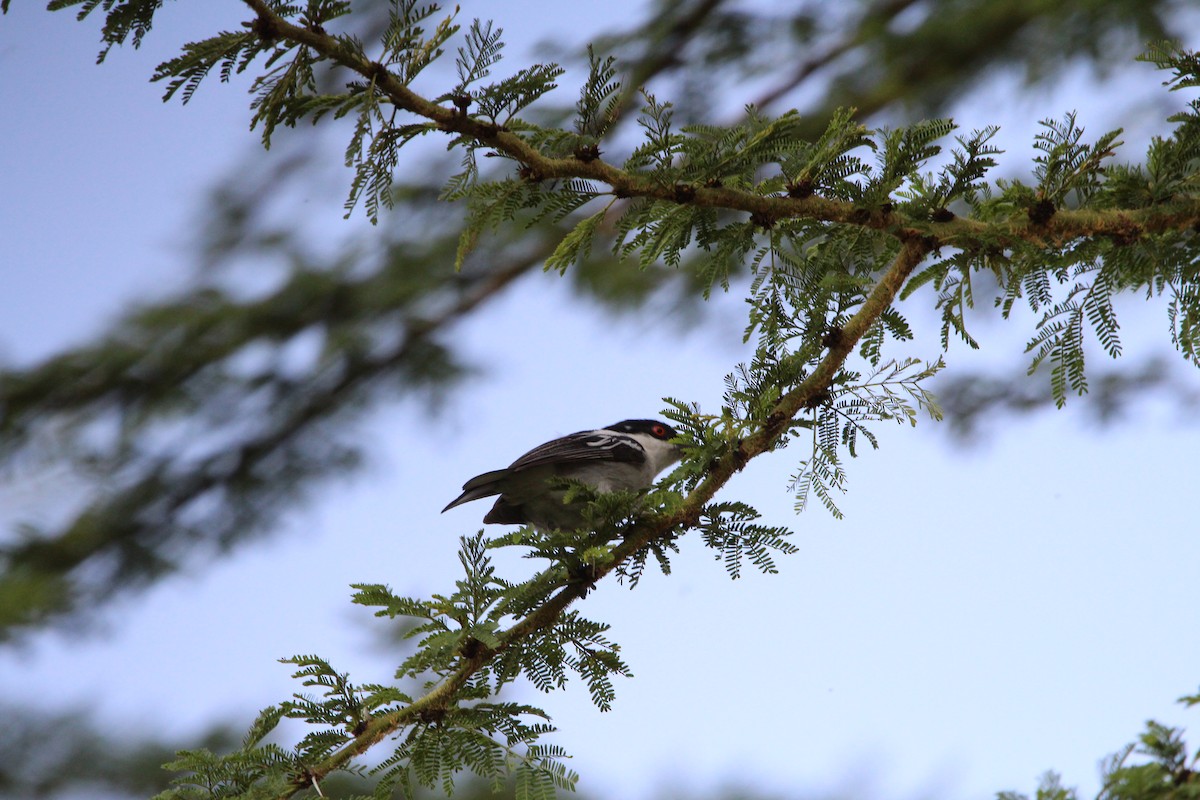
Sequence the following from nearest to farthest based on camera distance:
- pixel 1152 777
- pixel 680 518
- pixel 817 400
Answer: pixel 1152 777
pixel 680 518
pixel 817 400

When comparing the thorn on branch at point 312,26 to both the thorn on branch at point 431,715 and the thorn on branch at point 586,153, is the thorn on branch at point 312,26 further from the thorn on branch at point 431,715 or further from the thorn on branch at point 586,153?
the thorn on branch at point 431,715

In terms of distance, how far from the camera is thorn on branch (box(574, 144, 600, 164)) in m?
2.68

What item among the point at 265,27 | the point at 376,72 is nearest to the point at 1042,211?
the point at 376,72

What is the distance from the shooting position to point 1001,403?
336 inches

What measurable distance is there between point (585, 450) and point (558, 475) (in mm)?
157

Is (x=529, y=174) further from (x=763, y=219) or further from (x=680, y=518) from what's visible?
(x=680, y=518)

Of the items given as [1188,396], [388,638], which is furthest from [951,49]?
[388,638]

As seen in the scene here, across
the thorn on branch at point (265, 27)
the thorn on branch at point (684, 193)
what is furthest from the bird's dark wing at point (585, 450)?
the thorn on branch at point (265, 27)

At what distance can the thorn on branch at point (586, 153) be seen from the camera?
2684mm

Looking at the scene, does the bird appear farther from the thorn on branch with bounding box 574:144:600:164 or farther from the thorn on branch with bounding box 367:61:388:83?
the thorn on branch with bounding box 367:61:388:83

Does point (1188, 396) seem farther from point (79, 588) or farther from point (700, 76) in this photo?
point (79, 588)

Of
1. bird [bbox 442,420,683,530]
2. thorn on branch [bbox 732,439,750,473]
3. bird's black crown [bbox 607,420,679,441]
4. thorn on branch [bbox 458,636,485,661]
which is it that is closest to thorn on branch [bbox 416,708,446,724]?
thorn on branch [bbox 458,636,485,661]

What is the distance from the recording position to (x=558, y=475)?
166 inches

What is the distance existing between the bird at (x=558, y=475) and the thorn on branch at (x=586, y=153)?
1622 millimetres
